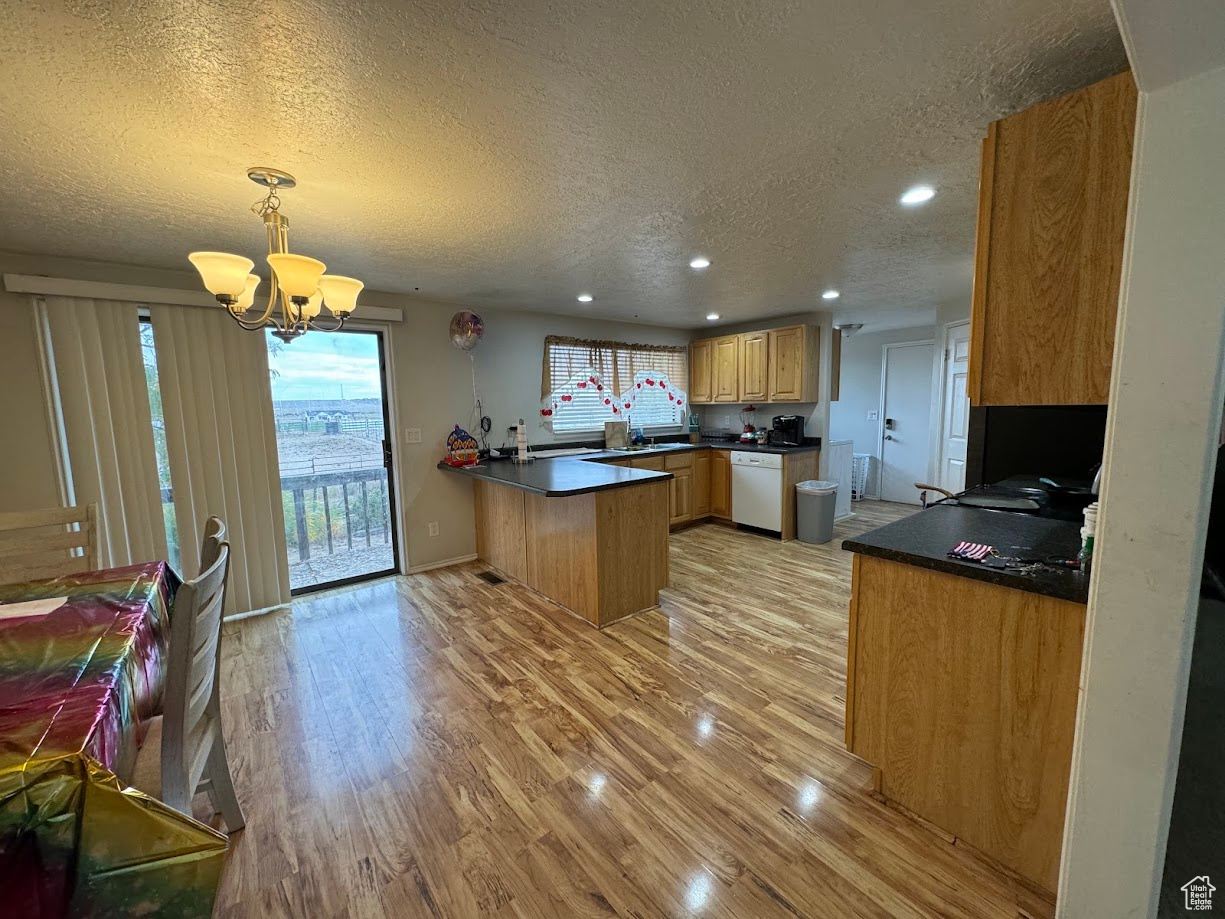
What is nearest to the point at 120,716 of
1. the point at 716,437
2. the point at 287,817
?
the point at 287,817

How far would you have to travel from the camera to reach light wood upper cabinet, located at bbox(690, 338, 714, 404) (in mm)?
5434

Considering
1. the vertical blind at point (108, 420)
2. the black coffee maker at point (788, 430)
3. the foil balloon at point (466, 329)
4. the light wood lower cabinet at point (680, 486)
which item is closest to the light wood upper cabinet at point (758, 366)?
the black coffee maker at point (788, 430)

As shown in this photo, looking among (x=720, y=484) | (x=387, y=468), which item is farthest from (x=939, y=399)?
(x=387, y=468)

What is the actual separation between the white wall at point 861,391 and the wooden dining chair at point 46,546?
655 cm

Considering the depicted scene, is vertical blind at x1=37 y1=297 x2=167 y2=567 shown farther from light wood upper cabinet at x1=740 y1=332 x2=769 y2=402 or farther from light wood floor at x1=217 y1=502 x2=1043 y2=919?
light wood upper cabinet at x1=740 y1=332 x2=769 y2=402

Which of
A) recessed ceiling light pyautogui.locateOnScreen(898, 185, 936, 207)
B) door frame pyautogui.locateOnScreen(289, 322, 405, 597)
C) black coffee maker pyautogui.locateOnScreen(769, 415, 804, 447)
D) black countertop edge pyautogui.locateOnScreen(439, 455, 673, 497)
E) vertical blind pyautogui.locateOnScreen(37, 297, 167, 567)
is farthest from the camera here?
black coffee maker pyautogui.locateOnScreen(769, 415, 804, 447)

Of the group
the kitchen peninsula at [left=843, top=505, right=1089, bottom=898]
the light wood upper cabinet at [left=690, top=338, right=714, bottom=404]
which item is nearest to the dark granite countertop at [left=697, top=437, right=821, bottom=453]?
the light wood upper cabinet at [left=690, top=338, right=714, bottom=404]

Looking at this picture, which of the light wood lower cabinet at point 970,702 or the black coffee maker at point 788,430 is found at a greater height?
the black coffee maker at point 788,430

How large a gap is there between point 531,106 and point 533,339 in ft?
10.3

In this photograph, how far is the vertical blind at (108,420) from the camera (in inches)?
102

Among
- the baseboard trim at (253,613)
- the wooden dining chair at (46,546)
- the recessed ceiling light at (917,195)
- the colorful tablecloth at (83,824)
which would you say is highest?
the recessed ceiling light at (917,195)

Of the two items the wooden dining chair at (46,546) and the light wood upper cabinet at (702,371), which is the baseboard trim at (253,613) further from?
the light wood upper cabinet at (702,371)

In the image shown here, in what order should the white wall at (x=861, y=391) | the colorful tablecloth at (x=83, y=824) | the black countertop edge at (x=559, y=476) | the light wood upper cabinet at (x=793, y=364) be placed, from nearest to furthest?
the colorful tablecloth at (x=83, y=824) < the black countertop edge at (x=559, y=476) < the light wood upper cabinet at (x=793, y=364) < the white wall at (x=861, y=391)

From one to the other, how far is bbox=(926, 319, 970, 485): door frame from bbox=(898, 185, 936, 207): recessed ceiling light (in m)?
2.93
